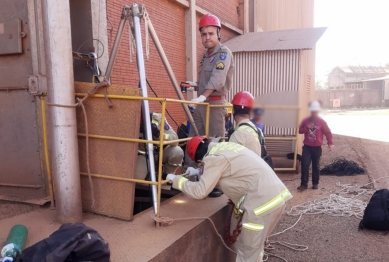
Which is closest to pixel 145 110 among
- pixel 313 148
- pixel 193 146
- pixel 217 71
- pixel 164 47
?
pixel 193 146

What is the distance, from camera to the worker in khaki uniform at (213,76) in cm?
402

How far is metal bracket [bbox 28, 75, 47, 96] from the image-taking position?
10.9 ft

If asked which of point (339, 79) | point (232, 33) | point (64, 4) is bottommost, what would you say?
point (339, 79)

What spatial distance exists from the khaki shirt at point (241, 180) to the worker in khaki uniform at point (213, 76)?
1.18 meters

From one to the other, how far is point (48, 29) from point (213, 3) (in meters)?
7.81

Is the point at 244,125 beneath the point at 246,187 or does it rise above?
above

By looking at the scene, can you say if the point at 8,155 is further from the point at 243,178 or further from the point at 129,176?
the point at 243,178

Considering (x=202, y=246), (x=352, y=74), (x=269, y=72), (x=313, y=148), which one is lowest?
(x=202, y=246)

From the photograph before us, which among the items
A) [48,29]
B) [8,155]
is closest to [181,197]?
[8,155]

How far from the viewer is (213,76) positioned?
4012mm

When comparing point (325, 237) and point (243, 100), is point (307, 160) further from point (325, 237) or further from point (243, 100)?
point (243, 100)

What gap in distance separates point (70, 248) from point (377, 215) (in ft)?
13.4

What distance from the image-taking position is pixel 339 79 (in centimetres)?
217

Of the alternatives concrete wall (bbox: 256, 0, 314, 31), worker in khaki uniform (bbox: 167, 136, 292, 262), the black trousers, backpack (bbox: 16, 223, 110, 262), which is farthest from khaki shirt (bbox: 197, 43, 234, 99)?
concrete wall (bbox: 256, 0, 314, 31)
